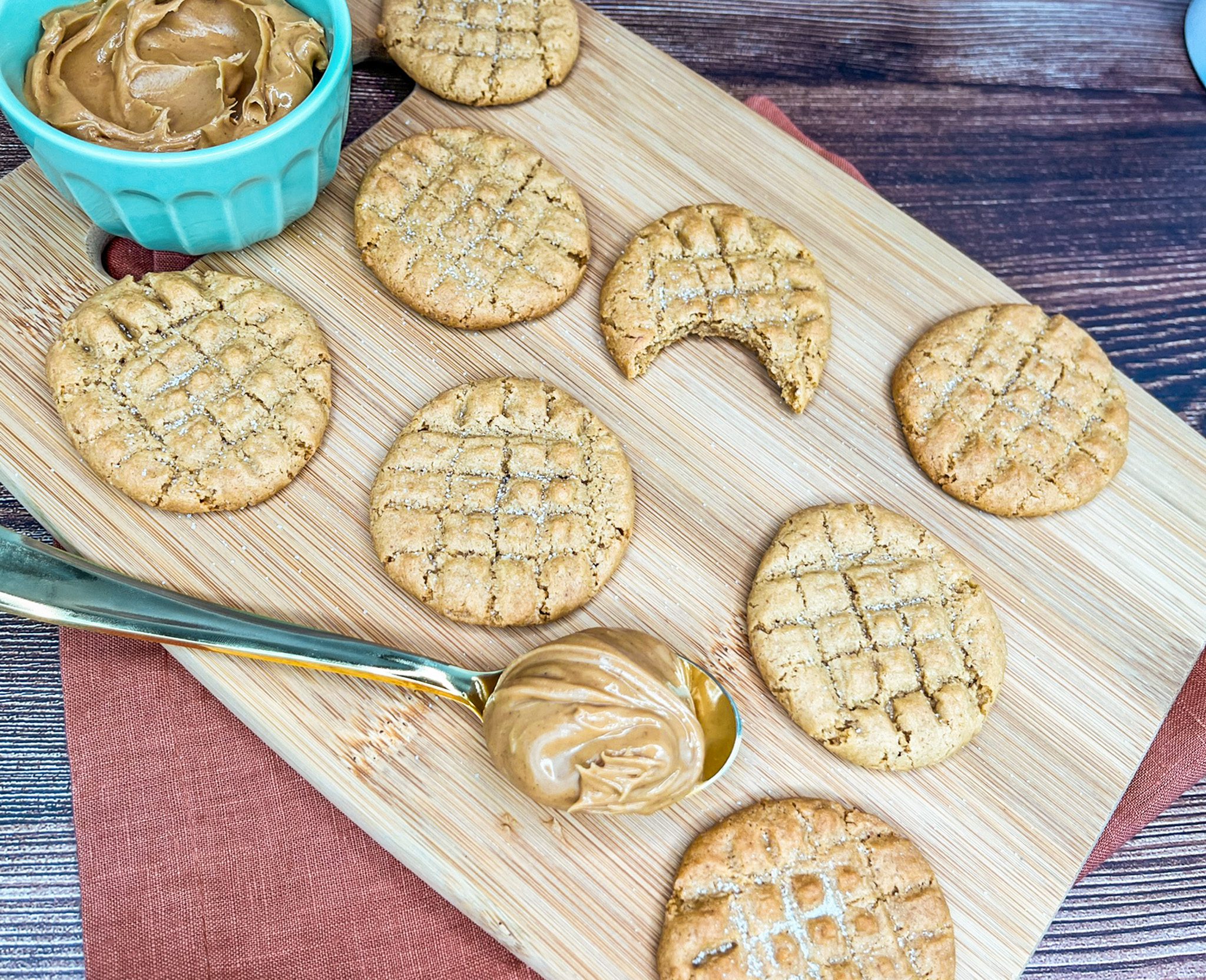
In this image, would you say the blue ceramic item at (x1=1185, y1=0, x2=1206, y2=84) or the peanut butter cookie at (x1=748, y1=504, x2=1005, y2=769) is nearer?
the peanut butter cookie at (x1=748, y1=504, x2=1005, y2=769)

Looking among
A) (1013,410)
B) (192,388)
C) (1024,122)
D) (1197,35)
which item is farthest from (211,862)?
(1197,35)

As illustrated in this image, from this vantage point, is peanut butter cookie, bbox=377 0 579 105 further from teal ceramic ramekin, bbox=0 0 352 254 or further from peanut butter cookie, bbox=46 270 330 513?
peanut butter cookie, bbox=46 270 330 513

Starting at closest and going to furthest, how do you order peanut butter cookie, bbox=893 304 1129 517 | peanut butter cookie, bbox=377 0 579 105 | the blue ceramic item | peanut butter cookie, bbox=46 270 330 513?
peanut butter cookie, bbox=46 270 330 513 < peanut butter cookie, bbox=893 304 1129 517 < peanut butter cookie, bbox=377 0 579 105 < the blue ceramic item

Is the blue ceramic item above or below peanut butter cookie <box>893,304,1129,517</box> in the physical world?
above

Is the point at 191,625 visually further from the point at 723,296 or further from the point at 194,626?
the point at 723,296

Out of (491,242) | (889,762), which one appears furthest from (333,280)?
(889,762)

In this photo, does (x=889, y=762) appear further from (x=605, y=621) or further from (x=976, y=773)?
(x=605, y=621)

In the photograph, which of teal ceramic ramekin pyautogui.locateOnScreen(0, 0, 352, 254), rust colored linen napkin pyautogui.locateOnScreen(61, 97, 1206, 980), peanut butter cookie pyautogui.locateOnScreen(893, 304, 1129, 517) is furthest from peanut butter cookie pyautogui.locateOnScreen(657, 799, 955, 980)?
teal ceramic ramekin pyautogui.locateOnScreen(0, 0, 352, 254)
